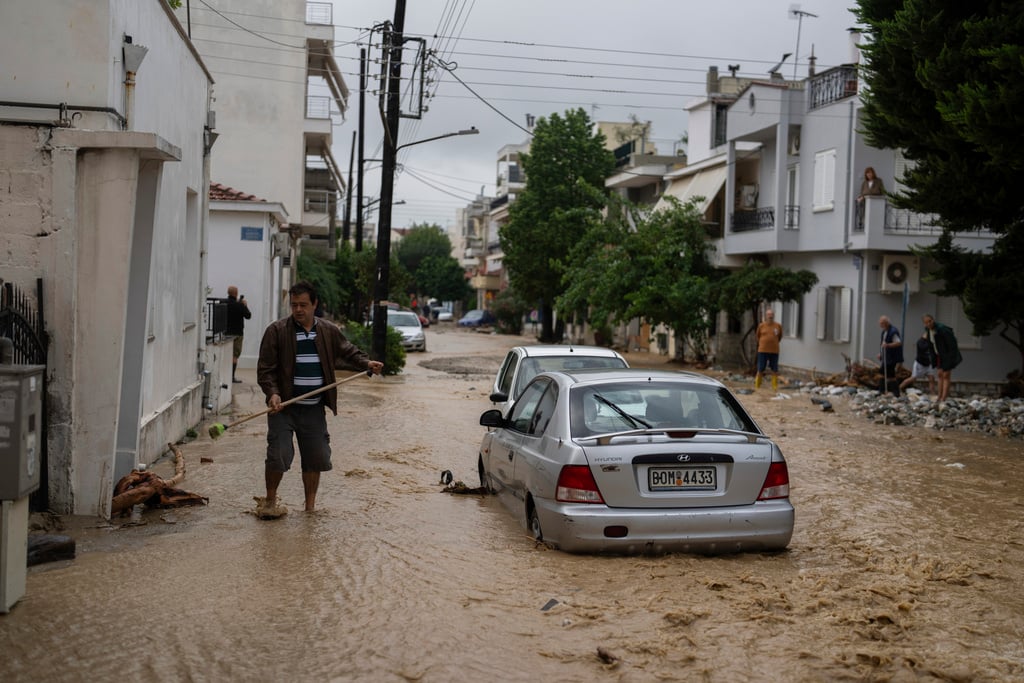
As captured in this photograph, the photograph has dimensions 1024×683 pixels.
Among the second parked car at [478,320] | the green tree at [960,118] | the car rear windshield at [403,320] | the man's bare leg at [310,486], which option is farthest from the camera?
the second parked car at [478,320]

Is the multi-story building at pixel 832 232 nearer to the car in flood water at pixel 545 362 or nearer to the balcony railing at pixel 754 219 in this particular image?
the balcony railing at pixel 754 219

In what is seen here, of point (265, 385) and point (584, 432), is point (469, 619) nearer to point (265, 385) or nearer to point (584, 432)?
point (584, 432)

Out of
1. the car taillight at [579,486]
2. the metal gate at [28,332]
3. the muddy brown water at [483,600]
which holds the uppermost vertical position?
the metal gate at [28,332]

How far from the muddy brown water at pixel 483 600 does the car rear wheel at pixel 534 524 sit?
2.8 inches

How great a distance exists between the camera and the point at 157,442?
11703 mm

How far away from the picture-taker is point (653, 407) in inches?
317

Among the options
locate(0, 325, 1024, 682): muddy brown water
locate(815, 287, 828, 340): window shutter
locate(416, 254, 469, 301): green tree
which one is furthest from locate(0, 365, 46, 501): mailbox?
locate(416, 254, 469, 301): green tree

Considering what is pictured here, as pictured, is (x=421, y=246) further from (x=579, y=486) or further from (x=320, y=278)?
(x=579, y=486)

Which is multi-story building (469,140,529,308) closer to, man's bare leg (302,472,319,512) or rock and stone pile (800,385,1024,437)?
A: rock and stone pile (800,385,1024,437)

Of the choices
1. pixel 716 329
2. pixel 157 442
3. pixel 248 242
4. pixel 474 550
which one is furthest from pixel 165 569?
pixel 716 329

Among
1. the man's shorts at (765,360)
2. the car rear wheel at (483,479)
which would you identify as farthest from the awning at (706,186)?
the car rear wheel at (483,479)

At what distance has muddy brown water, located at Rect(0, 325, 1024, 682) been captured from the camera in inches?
215

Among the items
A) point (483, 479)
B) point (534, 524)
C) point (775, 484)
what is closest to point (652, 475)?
point (775, 484)

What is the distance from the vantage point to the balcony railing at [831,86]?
27953mm
